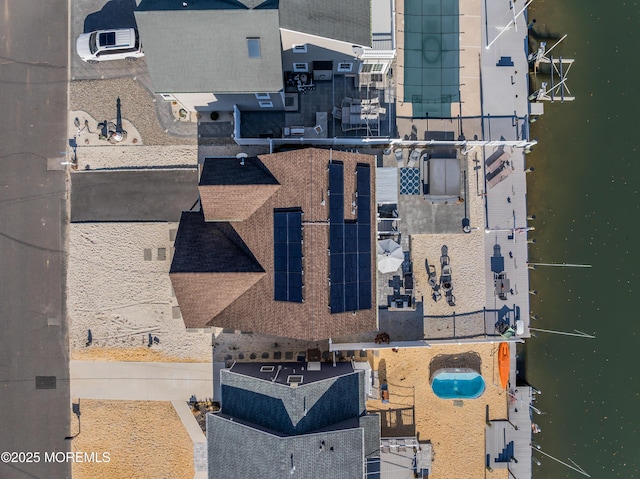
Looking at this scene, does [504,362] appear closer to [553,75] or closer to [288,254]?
[288,254]

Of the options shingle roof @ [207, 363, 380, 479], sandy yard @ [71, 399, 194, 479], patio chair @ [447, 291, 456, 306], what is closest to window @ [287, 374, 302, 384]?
shingle roof @ [207, 363, 380, 479]

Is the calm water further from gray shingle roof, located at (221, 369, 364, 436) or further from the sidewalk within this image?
the sidewalk

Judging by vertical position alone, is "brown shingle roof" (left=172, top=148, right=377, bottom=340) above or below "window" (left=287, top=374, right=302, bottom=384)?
above

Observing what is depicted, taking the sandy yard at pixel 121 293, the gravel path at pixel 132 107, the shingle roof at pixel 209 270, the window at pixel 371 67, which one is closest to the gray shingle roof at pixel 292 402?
the shingle roof at pixel 209 270

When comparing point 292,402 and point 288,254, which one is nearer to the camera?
point 288,254

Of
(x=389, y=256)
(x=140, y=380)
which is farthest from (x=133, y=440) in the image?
(x=389, y=256)
